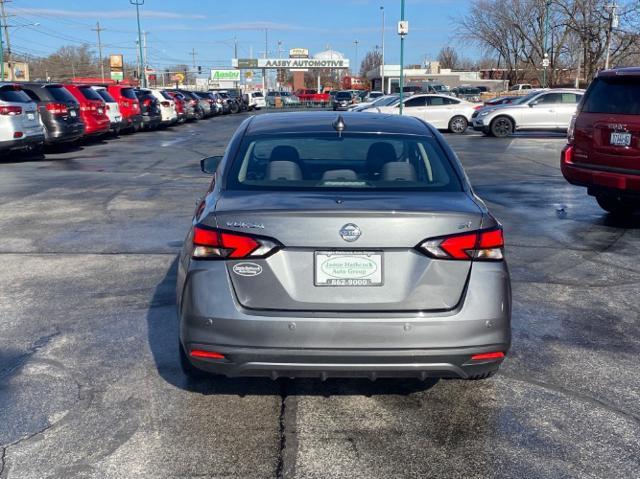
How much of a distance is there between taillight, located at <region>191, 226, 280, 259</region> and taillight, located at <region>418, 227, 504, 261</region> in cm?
76

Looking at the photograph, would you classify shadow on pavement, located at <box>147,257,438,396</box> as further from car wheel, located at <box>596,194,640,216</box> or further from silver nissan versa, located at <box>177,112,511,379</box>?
car wheel, located at <box>596,194,640,216</box>

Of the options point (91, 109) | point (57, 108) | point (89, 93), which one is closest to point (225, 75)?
point (89, 93)

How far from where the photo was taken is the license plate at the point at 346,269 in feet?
11.5

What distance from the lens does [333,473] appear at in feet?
11.1

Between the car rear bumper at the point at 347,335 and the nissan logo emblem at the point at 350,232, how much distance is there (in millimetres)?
371

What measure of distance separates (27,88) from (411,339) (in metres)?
16.9

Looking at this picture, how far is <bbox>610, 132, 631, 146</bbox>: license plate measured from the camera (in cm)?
837

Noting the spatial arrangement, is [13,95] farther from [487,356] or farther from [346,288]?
[487,356]

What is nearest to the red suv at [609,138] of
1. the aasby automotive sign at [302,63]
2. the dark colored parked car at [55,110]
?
the dark colored parked car at [55,110]

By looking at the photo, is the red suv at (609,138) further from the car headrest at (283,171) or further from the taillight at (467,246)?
the car headrest at (283,171)

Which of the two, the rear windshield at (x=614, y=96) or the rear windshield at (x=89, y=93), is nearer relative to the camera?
the rear windshield at (x=614, y=96)

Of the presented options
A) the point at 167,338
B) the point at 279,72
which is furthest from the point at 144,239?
the point at 279,72

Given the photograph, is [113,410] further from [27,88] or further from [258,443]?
[27,88]

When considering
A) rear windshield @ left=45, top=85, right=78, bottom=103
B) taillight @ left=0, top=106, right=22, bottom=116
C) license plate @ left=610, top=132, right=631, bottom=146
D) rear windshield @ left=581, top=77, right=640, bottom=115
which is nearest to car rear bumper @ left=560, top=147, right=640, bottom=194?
license plate @ left=610, top=132, right=631, bottom=146
